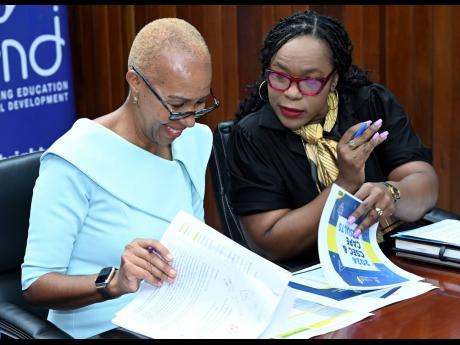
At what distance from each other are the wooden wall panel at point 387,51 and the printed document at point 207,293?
1960 mm

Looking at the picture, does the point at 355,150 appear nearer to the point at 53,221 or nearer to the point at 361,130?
the point at 361,130

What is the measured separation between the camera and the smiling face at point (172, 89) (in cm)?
184

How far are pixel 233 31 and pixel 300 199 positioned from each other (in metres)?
1.63

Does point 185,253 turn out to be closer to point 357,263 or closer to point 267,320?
point 267,320

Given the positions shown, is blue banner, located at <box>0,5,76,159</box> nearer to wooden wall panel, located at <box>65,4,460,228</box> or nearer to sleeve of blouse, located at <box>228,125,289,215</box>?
wooden wall panel, located at <box>65,4,460,228</box>

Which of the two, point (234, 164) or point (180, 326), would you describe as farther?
point (234, 164)

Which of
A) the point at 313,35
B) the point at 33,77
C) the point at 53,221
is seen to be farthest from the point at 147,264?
the point at 33,77

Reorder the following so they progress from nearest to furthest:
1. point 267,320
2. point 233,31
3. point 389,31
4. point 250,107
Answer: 1. point 267,320
2. point 250,107
3. point 389,31
4. point 233,31

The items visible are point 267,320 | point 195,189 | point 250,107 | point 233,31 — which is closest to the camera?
point 267,320

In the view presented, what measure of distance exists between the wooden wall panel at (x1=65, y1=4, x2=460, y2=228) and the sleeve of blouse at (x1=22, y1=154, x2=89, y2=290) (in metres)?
1.97

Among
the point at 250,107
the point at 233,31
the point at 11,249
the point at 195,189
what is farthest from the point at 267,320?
the point at 233,31

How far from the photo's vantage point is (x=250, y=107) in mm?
2559

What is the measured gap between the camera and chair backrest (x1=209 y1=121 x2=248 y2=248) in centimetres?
252

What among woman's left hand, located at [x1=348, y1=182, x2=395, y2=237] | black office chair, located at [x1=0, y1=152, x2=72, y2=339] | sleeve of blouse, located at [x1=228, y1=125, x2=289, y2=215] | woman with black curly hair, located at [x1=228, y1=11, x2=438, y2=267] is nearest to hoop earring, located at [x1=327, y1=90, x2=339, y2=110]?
woman with black curly hair, located at [x1=228, y1=11, x2=438, y2=267]
